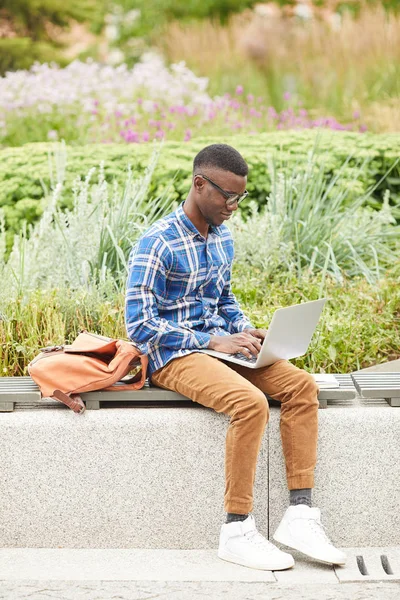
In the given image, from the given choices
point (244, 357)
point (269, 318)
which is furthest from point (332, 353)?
point (244, 357)

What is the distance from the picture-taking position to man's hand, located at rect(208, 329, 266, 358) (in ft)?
12.4

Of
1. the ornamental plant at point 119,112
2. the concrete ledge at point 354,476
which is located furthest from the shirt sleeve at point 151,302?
the ornamental plant at point 119,112

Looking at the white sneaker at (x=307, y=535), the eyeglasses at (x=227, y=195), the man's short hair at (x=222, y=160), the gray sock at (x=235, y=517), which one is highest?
the man's short hair at (x=222, y=160)

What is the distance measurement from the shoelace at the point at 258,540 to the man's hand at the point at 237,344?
26.1 inches

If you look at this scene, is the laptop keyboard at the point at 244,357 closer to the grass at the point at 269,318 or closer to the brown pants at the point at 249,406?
the brown pants at the point at 249,406

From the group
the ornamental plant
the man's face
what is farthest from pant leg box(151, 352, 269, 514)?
the ornamental plant

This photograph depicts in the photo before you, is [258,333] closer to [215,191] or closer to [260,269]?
[215,191]

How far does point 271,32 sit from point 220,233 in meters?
9.68

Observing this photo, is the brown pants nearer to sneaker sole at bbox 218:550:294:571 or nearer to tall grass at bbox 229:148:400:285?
sneaker sole at bbox 218:550:294:571

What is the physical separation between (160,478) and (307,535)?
24.5 inches

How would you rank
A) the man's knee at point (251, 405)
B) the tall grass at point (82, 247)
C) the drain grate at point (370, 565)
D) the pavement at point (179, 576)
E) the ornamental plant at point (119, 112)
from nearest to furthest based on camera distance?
the pavement at point (179, 576)
the drain grate at point (370, 565)
the man's knee at point (251, 405)
the tall grass at point (82, 247)
the ornamental plant at point (119, 112)

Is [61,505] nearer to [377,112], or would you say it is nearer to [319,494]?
[319,494]

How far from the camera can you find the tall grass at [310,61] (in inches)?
420

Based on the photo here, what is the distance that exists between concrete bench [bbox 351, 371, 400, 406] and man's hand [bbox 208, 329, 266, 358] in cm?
48
